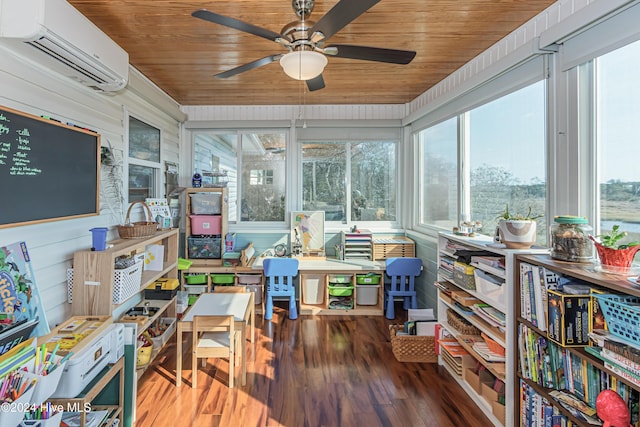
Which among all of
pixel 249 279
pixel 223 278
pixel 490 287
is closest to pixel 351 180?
pixel 249 279

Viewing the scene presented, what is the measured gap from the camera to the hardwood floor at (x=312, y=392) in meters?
2.05

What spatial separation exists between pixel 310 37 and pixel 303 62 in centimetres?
20

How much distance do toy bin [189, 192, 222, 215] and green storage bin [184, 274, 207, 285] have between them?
30.3 inches

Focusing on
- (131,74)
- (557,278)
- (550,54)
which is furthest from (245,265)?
(550,54)

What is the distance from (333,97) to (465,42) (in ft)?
5.66


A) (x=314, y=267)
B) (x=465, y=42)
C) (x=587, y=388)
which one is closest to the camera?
(x=587, y=388)

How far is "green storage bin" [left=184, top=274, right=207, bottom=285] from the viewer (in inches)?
150

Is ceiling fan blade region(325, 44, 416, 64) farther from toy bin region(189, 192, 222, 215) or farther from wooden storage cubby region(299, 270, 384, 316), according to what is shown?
toy bin region(189, 192, 222, 215)

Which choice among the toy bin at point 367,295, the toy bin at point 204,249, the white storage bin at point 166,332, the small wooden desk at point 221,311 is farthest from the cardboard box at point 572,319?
the toy bin at point 204,249

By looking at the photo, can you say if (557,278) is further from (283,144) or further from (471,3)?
(283,144)

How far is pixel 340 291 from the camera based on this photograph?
379 cm

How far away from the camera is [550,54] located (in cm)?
197

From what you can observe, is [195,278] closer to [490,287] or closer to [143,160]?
[143,160]

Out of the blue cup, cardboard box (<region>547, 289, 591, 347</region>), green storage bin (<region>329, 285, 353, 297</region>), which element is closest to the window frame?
the blue cup
